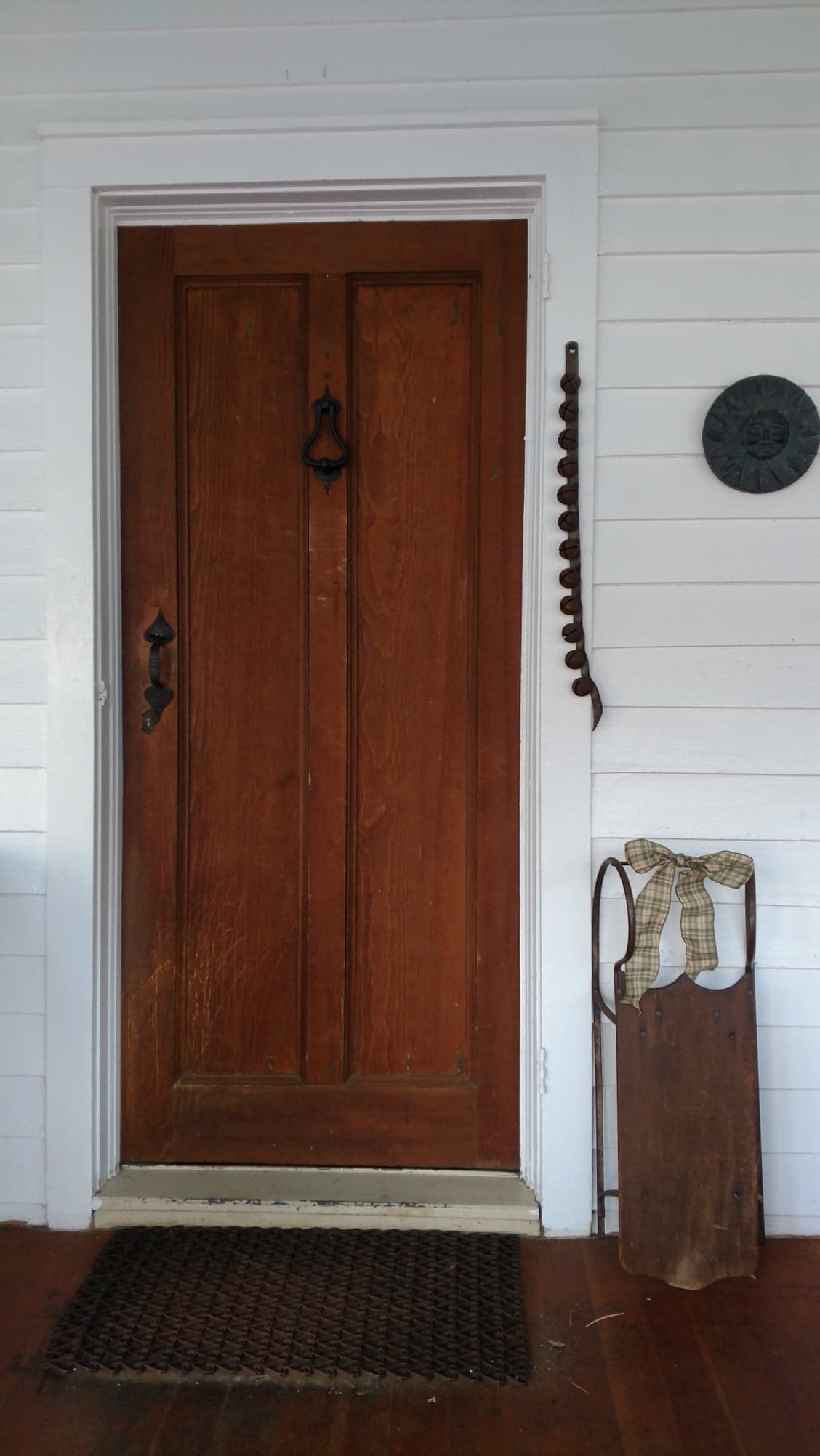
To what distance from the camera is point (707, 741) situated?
2064mm

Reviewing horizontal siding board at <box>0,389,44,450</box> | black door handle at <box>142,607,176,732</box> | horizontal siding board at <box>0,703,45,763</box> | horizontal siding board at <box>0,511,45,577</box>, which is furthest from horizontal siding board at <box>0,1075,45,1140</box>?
horizontal siding board at <box>0,389,44,450</box>

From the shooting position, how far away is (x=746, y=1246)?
1922mm

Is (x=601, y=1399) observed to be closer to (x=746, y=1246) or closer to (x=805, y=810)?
(x=746, y=1246)

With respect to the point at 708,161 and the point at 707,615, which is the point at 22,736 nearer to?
the point at 707,615

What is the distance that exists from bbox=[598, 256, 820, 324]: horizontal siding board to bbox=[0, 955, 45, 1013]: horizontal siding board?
1.86 meters

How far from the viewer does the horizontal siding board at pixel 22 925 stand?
2117 millimetres

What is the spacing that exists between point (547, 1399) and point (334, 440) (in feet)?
6.16

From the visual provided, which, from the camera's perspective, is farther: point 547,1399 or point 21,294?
point 21,294

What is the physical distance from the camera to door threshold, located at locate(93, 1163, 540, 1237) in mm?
2072

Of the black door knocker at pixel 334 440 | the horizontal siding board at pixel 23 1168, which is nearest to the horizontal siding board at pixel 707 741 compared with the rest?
the black door knocker at pixel 334 440

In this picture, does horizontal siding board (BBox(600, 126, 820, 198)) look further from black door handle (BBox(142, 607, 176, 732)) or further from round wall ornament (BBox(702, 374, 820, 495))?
black door handle (BBox(142, 607, 176, 732))

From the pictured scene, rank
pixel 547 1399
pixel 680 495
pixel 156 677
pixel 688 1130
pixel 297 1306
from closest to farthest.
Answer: pixel 547 1399, pixel 297 1306, pixel 688 1130, pixel 680 495, pixel 156 677

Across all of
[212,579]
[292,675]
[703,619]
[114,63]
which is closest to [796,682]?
[703,619]

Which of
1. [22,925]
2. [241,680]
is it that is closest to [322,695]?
[241,680]
